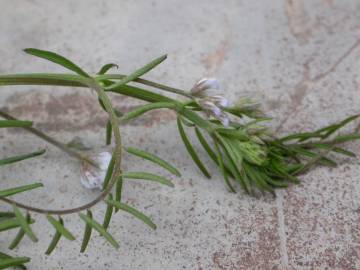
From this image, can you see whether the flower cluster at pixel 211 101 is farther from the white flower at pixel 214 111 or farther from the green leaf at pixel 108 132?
the green leaf at pixel 108 132

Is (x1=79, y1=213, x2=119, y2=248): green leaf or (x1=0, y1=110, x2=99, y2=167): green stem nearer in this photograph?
(x1=79, y1=213, x2=119, y2=248): green leaf

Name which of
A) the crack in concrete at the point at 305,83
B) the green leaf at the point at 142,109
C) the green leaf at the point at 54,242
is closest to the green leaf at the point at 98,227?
the green leaf at the point at 54,242

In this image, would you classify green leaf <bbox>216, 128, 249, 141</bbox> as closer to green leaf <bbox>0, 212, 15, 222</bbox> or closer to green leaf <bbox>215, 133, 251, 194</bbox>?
green leaf <bbox>215, 133, 251, 194</bbox>

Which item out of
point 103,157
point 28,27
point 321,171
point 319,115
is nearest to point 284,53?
point 319,115

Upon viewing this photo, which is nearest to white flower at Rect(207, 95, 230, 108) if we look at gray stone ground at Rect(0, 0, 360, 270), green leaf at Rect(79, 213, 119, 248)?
gray stone ground at Rect(0, 0, 360, 270)

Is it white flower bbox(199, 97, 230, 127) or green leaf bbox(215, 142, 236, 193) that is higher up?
white flower bbox(199, 97, 230, 127)

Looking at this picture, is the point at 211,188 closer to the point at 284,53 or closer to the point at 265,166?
the point at 265,166
